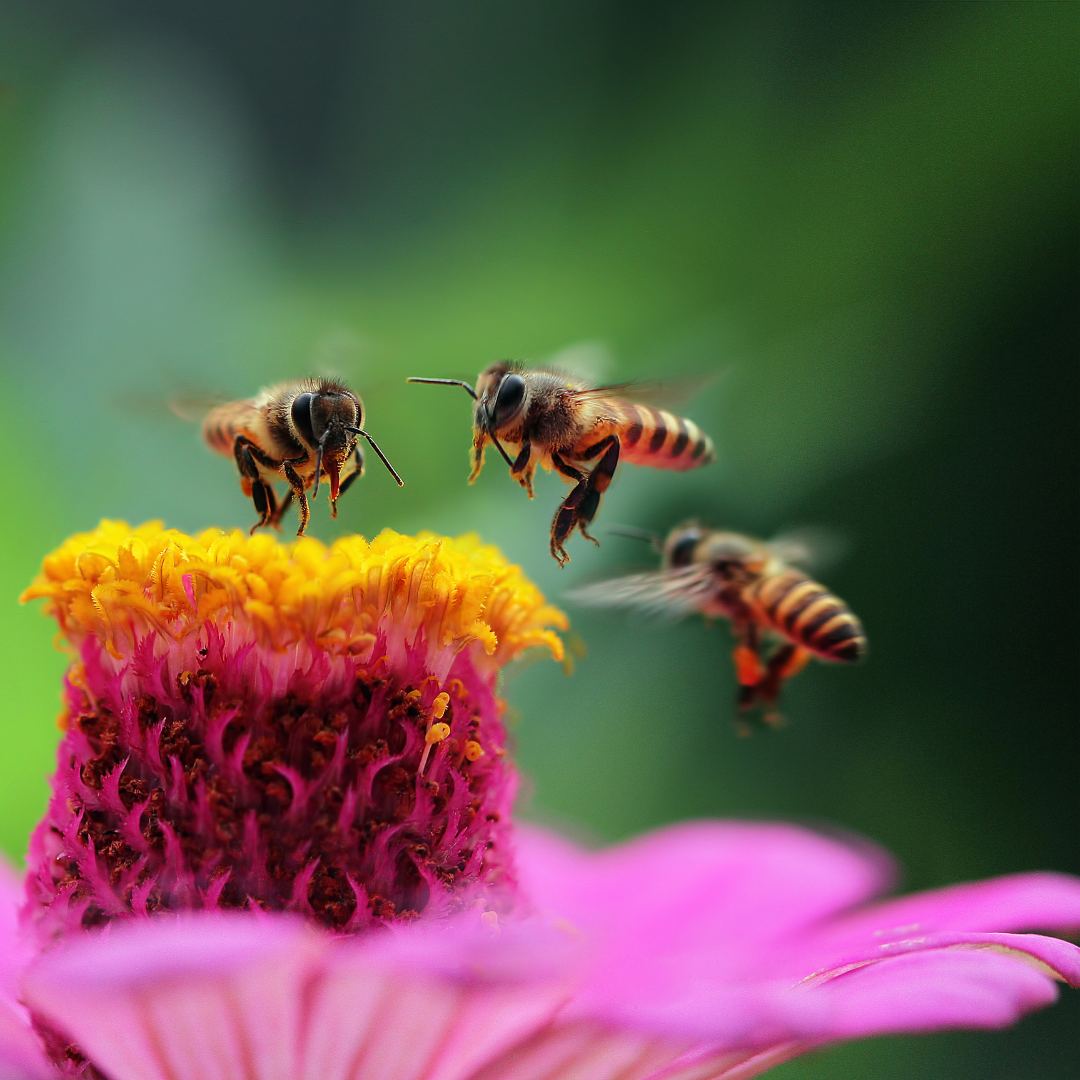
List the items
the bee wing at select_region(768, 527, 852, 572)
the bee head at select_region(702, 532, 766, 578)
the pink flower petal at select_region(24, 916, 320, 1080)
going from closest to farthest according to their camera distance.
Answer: the pink flower petal at select_region(24, 916, 320, 1080) < the bee head at select_region(702, 532, 766, 578) < the bee wing at select_region(768, 527, 852, 572)

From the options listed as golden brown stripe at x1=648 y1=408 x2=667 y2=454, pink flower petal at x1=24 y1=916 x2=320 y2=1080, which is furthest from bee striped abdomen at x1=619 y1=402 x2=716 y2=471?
pink flower petal at x1=24 y1=916 x2=320 y2=1080

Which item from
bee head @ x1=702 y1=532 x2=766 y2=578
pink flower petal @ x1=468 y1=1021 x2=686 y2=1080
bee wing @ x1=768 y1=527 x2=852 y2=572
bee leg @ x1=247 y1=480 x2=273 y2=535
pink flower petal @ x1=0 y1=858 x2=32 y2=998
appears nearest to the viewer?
pink flower petal @ x1=468 y1=1021 x2=686 y2=1080

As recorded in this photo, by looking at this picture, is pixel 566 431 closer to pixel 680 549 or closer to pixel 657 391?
pixel 657 391

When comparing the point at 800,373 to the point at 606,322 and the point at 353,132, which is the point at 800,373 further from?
the point at 353,132

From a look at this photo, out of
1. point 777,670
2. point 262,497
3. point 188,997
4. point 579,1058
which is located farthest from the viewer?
point 777,670

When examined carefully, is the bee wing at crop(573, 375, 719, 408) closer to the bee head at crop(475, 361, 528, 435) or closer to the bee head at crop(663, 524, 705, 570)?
the bee head at crop(475, 361, 528, 435)

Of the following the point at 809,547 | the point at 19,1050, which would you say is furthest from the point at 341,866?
the point at 809,547
